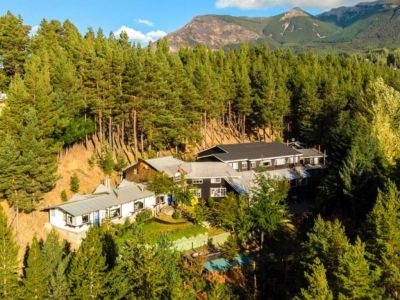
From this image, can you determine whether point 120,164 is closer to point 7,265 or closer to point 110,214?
point 110,214

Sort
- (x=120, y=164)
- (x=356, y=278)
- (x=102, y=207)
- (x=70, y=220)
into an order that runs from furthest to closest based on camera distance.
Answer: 1. (x=120, y=164)
2. (x=102, y=207)
3. (x=70, y=220)
4. (x=356, y=278)

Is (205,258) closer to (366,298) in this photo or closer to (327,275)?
(327,275)

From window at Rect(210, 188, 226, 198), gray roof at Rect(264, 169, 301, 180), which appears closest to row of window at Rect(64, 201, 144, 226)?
window at Rect(210, 188, 226, 198)

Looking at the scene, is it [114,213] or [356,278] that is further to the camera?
[114,213]

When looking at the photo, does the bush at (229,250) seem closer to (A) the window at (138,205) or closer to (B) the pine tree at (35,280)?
(A) the window at (138,205)

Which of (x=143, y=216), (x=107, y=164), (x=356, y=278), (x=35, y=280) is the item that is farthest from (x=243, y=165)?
(x=35, y=280)

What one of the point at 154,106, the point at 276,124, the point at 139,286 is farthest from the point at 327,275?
the point at 276,124

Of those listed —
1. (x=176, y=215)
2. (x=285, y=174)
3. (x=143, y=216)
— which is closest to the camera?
(x=143, y=216)
